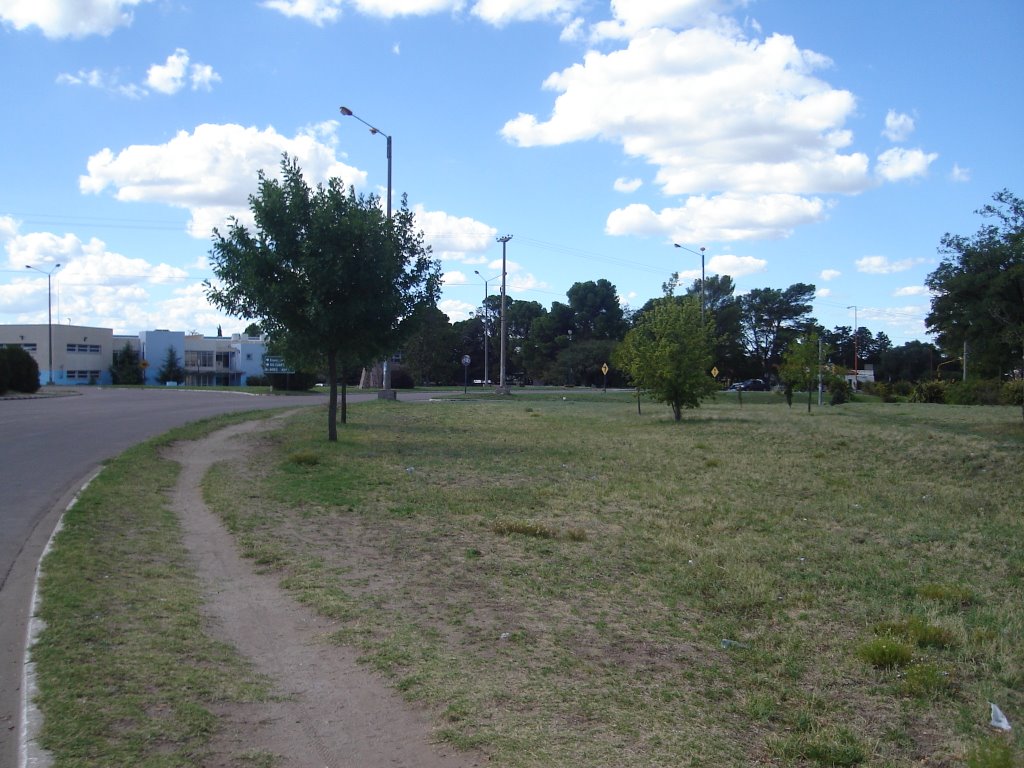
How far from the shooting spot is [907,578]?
827cm

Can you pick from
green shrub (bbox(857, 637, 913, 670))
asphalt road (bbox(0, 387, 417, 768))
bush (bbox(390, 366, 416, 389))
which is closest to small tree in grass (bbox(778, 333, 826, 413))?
asphalt road (bbox(0, 387, 417, 768))

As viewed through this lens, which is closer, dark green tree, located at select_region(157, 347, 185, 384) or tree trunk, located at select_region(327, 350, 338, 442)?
tree trunk, located at select_region(327, 350, 338, 442)

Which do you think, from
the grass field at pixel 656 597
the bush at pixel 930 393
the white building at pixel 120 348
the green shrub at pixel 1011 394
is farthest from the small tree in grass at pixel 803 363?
the white building at pixel 120 348

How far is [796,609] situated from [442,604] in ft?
9.34

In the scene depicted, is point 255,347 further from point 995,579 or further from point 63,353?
point 995,579

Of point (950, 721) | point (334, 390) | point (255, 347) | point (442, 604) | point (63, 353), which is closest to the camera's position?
point (950, 721)

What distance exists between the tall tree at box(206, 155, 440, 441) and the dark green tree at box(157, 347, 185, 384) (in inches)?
3170

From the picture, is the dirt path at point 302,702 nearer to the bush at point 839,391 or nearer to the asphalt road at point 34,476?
the asphalt road at point 34,476

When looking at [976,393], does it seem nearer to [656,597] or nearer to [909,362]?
[656,597]

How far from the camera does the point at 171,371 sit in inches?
3784

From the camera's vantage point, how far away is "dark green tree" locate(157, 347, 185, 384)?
Answer: 95.6 meters

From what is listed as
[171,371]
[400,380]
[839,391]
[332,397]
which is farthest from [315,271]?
[171,371]

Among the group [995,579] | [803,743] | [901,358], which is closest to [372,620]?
[803,743]

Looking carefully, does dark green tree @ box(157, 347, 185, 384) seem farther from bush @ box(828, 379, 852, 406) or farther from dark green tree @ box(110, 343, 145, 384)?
bush @ box(828, 379, 852, 406)
